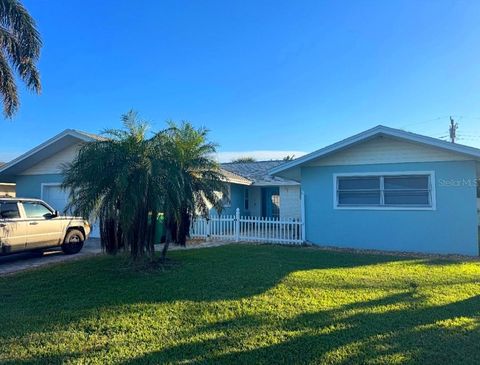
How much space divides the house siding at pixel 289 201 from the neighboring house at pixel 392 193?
7.10 meters

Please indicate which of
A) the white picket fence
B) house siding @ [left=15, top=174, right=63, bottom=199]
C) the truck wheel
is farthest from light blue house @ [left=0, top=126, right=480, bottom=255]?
the truck wheel

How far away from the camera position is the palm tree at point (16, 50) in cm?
1241

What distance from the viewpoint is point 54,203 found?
16.7 metres

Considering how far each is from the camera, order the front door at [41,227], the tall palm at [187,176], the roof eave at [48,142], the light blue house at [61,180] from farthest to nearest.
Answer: the light blue house at [61,180] → the roof eave at [48,142] → the front door at [41,227] → the tall palm at [187,176]

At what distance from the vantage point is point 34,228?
10.0 meters

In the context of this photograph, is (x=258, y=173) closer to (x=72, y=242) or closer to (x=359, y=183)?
(x=359, y=183)

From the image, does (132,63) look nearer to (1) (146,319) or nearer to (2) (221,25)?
(2) (221,25)

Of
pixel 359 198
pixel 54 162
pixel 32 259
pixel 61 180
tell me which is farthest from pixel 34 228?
pixel 359 198

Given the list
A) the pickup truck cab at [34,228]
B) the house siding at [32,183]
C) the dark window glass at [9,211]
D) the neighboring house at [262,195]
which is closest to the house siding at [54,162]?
the house siding at [32,183]

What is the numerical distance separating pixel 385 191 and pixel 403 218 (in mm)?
1086

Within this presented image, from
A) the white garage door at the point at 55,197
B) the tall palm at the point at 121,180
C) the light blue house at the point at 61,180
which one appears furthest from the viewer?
the white garage door at the point at 55,197

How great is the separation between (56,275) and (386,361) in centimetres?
691

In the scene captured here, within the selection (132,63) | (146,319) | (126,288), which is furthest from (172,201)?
(132,63)

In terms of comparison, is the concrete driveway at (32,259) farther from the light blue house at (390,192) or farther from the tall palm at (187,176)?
the light blue house at (390,192)
